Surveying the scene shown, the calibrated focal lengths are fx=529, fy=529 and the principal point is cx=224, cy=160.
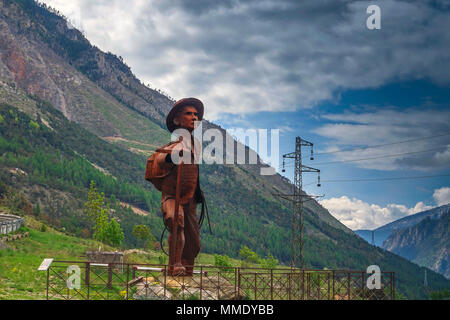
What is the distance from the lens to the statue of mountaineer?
18.0m

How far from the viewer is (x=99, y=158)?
9544cm

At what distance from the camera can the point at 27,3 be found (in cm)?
16625

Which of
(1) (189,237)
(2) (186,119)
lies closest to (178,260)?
(1) (189,237)

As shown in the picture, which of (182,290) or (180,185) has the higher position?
(180,185)

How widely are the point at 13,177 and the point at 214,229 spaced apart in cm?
3083

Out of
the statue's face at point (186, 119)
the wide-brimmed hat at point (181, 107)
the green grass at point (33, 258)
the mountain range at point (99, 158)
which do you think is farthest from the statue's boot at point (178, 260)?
the mountain range at point (99, 158)

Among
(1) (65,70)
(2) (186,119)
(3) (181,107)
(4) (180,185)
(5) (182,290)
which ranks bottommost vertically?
(5) (182,290)

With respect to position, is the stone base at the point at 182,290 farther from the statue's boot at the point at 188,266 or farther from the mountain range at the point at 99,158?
the mountain range at the point at 99,158

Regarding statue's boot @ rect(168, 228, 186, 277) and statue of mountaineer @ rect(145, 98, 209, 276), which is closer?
statue's boot @ rect(168, 228, 186, 277)

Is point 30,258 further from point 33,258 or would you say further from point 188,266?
point 188,266

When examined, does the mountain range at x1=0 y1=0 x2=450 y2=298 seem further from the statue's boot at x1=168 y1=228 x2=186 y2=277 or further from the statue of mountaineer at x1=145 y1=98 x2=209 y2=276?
the statue's boot at x1=168 y1=228 x2=186 y2=277

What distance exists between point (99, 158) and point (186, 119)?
79168 mm

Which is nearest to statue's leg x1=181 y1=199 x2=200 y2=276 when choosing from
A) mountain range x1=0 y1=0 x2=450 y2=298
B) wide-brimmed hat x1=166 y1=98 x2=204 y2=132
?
wide-brimmed hat x1=166 y1=98 x2=204 y2=132

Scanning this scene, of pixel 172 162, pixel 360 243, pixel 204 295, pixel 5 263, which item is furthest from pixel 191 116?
pixel 360 243
